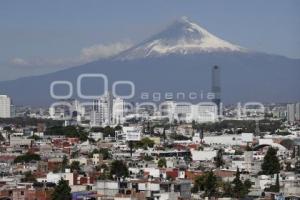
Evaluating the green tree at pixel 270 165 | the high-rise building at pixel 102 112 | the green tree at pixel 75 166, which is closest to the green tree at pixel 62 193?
the green tree at pixel 75 166

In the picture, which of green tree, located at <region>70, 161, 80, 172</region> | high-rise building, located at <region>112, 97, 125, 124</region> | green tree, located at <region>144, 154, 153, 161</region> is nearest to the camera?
green tree, located at <region>70, 161, 80, 172</region>

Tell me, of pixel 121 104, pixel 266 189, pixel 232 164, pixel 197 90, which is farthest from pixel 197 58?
pixel 266 189

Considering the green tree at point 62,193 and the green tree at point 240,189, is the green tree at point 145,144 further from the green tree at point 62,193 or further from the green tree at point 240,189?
the green tree at point 62,193

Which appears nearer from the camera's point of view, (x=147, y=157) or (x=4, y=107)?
(x=147, y=157)

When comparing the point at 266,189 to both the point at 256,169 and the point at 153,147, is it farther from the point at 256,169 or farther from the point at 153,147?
the point at 153,147

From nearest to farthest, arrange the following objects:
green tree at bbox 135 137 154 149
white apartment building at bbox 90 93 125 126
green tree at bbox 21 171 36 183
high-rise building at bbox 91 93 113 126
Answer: green tree at bbox 21 171 36 183 < green tree at bbox 135 137 154 149 < high-rise building at bbox 91 93 113 126 < white apartment building at bbox 90 93 125 126

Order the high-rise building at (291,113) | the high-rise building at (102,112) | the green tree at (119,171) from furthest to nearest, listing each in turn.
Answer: the high-rise building at (102,112), the high-rise building at (291,113), the green tree at (119,171)

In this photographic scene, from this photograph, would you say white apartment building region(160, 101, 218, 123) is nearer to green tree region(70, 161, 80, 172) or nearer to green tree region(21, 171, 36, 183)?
green tree region(70, 161, 80, 172)

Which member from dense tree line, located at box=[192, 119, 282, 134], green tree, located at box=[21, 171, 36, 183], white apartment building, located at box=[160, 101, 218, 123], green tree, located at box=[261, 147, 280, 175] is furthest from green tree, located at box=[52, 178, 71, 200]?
white apartment building, located at box=[160, 101, 218, 123]

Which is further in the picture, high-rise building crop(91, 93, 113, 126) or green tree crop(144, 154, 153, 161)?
high-rise building crop(91, 93, 113, 126)

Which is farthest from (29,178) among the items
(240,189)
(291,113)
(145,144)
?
(291,113)

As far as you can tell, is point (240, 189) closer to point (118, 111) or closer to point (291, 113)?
point (291, 113)

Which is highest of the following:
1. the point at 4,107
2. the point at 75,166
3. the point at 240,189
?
the point at 4,107

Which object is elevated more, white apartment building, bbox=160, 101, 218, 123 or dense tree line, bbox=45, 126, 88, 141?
white apartment building, bbox=160, 101, 218, 123
